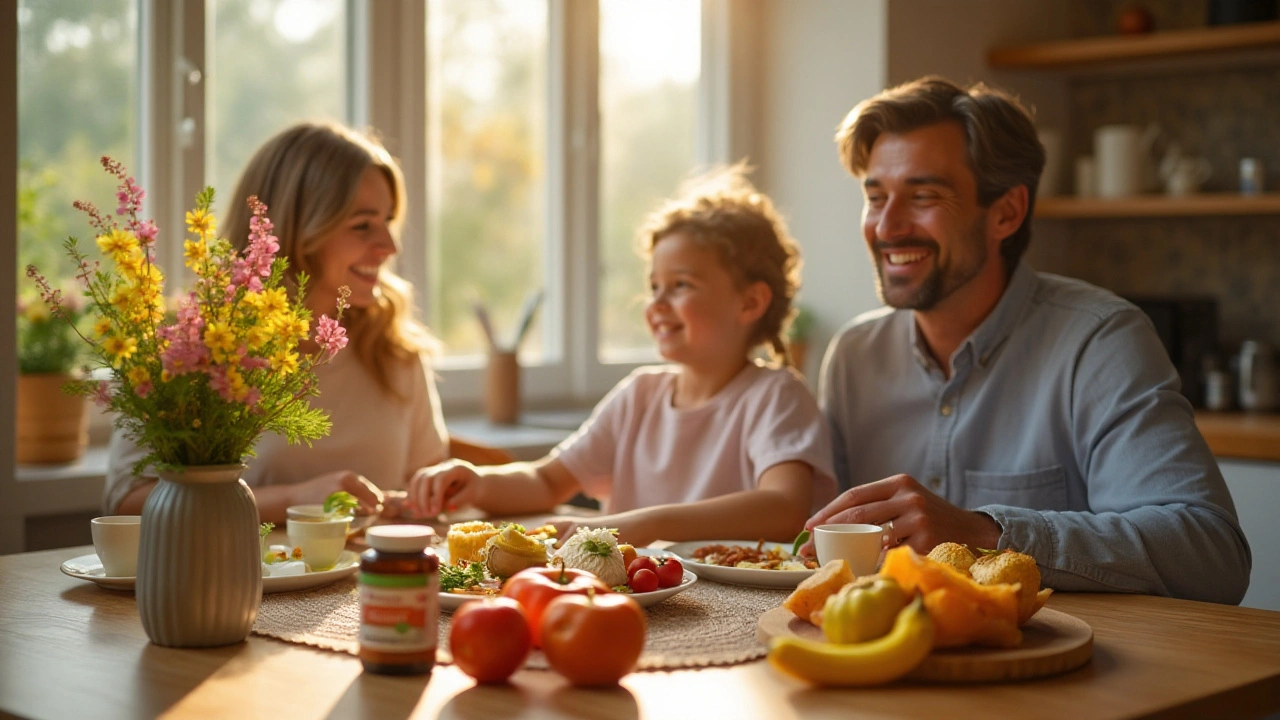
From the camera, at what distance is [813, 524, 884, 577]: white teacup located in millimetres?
1479

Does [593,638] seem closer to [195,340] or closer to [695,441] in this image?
[195,340]

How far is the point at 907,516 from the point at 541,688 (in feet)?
2.01

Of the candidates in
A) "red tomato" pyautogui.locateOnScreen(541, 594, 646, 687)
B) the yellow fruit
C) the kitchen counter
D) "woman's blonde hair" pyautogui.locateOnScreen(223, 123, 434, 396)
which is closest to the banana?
the yellow fruit

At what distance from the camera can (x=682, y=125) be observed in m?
4.03

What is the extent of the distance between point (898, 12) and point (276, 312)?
2814mm

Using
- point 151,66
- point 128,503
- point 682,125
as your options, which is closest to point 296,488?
point 128,503

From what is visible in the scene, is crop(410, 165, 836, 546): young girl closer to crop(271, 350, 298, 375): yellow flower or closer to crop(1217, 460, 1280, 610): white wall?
crop(271, 350, 298, 375): yellow flower

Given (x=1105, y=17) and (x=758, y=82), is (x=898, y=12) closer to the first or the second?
(x=758, y=82)

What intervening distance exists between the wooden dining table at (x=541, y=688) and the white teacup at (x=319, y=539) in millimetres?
269

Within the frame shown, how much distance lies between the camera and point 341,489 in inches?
78.5

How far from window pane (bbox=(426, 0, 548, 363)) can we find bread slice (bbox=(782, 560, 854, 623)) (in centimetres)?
221

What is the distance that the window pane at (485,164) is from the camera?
3.38m

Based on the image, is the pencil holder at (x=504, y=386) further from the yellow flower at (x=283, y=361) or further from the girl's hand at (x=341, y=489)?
the yellow flower at (x=283, y=361)

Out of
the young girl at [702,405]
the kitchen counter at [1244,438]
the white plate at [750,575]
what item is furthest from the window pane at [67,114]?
the kitchen counter at [1244,438]
